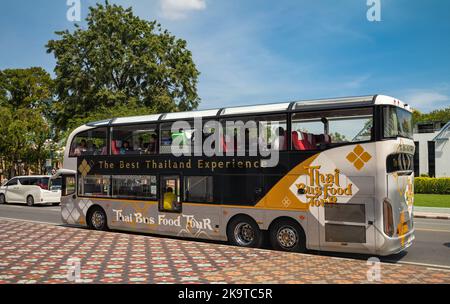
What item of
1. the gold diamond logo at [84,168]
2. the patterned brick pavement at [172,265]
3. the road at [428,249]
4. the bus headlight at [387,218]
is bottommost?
the road at [428,249]

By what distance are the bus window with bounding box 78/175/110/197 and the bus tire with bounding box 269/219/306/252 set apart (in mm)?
6416

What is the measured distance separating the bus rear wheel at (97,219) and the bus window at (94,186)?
1.87ft

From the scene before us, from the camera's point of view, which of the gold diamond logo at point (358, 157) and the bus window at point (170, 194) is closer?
the gold diamond logo at point (358, 157)

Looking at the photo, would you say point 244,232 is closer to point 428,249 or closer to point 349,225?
point 349,225

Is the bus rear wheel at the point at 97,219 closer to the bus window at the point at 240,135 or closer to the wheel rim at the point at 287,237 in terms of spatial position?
the bus window at the point at 240,135

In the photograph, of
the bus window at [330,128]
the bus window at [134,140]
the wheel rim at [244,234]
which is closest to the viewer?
the bus window at [330,128]

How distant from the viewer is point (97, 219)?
15.1m

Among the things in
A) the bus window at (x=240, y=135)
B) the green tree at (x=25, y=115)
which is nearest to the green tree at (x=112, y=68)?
the green tree at (x=25, y=115)

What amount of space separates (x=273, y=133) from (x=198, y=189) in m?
2.88

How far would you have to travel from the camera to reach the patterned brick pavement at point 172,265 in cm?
769

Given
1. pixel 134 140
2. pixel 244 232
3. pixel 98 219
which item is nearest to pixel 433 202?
pixel 244 232
